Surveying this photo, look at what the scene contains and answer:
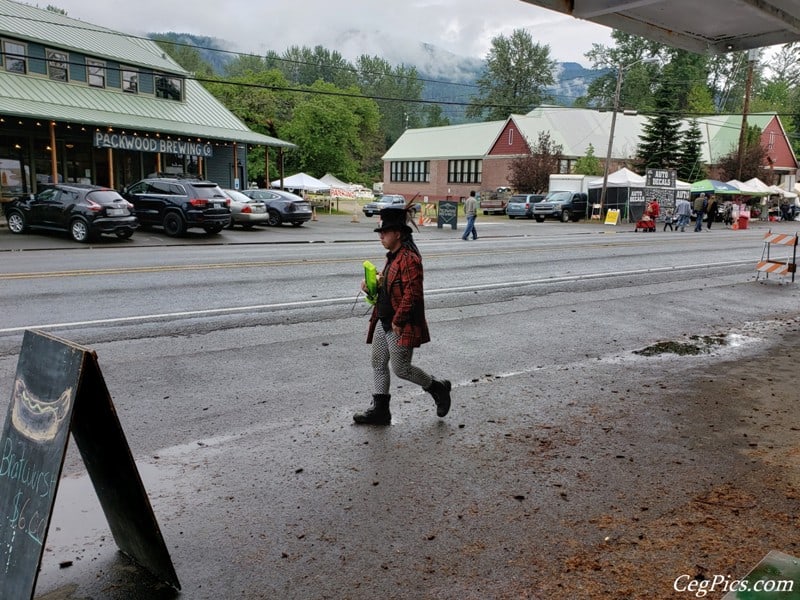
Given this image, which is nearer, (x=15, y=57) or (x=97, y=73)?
(x=15, y=57)

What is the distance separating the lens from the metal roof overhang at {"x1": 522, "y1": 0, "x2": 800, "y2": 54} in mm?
7582

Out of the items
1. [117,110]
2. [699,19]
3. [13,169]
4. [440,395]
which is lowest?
[440,395]

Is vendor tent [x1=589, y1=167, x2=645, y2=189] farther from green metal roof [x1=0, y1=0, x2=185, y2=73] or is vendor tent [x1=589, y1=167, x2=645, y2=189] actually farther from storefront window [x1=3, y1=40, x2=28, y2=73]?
storefront window [x1=3, y1=40, x2=28, y2=73]

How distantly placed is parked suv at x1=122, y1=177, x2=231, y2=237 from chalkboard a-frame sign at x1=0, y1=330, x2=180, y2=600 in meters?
19.5

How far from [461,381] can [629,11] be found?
16.3 ft

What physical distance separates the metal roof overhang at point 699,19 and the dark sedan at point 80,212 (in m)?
15.3

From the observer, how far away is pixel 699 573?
11.1 ft

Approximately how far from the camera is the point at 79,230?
19.2 metres

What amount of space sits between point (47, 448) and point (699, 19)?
856 centimetres

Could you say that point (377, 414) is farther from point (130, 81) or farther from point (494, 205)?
point (494, 205)

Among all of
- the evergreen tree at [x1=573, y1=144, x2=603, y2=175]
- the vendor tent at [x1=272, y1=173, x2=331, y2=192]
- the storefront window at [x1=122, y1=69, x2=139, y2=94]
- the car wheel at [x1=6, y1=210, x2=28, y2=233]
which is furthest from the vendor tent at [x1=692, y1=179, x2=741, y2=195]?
the car wheel at [x1=6, y1=210, x2=28, y2=233]

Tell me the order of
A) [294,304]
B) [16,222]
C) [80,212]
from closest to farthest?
[294,304] < [80,212] < [16,222]

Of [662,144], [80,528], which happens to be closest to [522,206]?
[662,144]

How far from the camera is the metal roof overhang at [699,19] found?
7.58m
